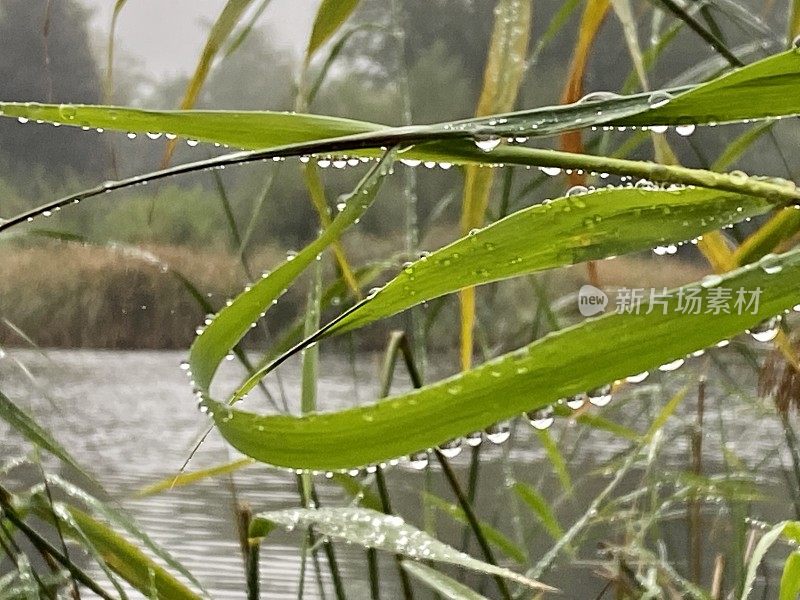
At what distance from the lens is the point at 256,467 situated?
0.85m

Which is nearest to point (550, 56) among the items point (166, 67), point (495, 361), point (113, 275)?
point (166, 67)

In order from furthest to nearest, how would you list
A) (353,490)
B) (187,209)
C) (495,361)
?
(187,209), (353,490), (495,361)

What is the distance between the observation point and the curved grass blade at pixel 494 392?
184 millimetres

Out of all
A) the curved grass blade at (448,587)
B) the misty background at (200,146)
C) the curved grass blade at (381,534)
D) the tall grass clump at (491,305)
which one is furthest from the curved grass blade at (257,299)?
the misty background at (200,146)

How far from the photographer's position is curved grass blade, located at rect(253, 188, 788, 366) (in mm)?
212

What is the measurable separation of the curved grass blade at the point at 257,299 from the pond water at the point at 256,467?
0.63 metres

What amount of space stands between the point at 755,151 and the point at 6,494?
0.82 m

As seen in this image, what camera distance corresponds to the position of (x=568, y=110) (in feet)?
0.67

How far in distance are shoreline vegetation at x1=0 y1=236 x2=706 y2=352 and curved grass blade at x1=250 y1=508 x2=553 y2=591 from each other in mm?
478

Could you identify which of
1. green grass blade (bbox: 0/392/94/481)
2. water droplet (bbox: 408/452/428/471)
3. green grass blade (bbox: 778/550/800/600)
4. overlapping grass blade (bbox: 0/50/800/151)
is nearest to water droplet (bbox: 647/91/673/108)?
overlapping grass blade (bbox: 0/50/800/151)

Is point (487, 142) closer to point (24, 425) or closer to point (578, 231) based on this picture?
point (578, 231)

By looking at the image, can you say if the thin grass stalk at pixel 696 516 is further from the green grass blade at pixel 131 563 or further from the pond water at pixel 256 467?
the green grass blade at pixel 131 563

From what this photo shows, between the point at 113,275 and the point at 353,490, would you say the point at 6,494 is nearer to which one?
the point at 353,490

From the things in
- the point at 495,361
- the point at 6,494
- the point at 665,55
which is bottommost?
the point at 6,494
